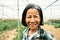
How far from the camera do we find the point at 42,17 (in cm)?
143

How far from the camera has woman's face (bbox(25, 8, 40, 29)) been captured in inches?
52.9

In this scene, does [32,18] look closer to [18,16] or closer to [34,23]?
[34,23]

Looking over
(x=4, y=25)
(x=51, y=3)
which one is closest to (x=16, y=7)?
(x=4, y=25)

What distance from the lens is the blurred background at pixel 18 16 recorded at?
4.94ft

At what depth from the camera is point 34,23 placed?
1.38 metres

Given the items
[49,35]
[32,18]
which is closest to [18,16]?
[32,18]

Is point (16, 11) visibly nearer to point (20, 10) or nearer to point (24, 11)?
point (20, 10)

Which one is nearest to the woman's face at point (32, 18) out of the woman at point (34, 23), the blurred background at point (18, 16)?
the woman at point (34, 23)

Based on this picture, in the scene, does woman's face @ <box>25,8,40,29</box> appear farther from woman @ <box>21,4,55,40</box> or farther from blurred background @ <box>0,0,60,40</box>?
blurred background @ <box>0,0,60,40</box>

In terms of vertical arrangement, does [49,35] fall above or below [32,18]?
below

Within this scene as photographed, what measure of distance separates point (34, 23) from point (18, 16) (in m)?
0.19

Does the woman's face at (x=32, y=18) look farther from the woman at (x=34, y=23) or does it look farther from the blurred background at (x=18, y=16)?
the blurred background at (x=18, y=16)

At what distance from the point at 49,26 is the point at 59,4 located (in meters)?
0.18

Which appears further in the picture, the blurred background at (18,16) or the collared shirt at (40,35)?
the blurred background at (18,16)
